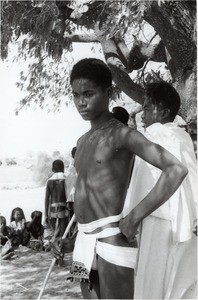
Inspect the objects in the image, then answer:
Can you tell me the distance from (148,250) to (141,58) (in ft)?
4.17

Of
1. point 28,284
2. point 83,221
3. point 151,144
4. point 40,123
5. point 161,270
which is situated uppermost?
point 40,123

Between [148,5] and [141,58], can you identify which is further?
[141,58]

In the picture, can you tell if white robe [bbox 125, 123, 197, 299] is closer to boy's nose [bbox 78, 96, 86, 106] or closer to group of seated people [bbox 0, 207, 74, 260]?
boy's nose [bbox 78, 96, 86, 106]

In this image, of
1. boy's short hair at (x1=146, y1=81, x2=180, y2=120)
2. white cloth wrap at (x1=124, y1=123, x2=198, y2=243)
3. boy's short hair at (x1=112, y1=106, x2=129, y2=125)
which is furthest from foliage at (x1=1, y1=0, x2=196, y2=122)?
white cloth wrap at (x1=124, y1=123, x2=198, y2=243)

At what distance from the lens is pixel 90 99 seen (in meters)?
1.40

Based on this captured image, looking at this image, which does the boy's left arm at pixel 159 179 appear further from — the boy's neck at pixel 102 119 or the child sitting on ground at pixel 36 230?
the child sitting on ground at pixel 36 230

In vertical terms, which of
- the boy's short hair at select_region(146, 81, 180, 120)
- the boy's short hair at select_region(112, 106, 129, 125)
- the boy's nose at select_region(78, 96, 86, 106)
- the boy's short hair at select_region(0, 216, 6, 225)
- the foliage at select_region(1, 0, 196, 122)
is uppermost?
the foliage at select_region(1, 0, 196, 122)

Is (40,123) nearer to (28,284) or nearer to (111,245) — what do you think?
(28,284)

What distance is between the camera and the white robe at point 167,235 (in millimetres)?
Result: 1853

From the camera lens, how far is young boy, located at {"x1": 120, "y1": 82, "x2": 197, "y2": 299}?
6.08ft

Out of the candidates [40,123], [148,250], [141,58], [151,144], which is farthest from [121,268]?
[141,58]

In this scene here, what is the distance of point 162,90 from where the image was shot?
1932mm

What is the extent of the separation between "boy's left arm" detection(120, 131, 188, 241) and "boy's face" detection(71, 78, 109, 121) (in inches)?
6.4

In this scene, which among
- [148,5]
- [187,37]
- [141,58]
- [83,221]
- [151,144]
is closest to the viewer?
[151,144]
